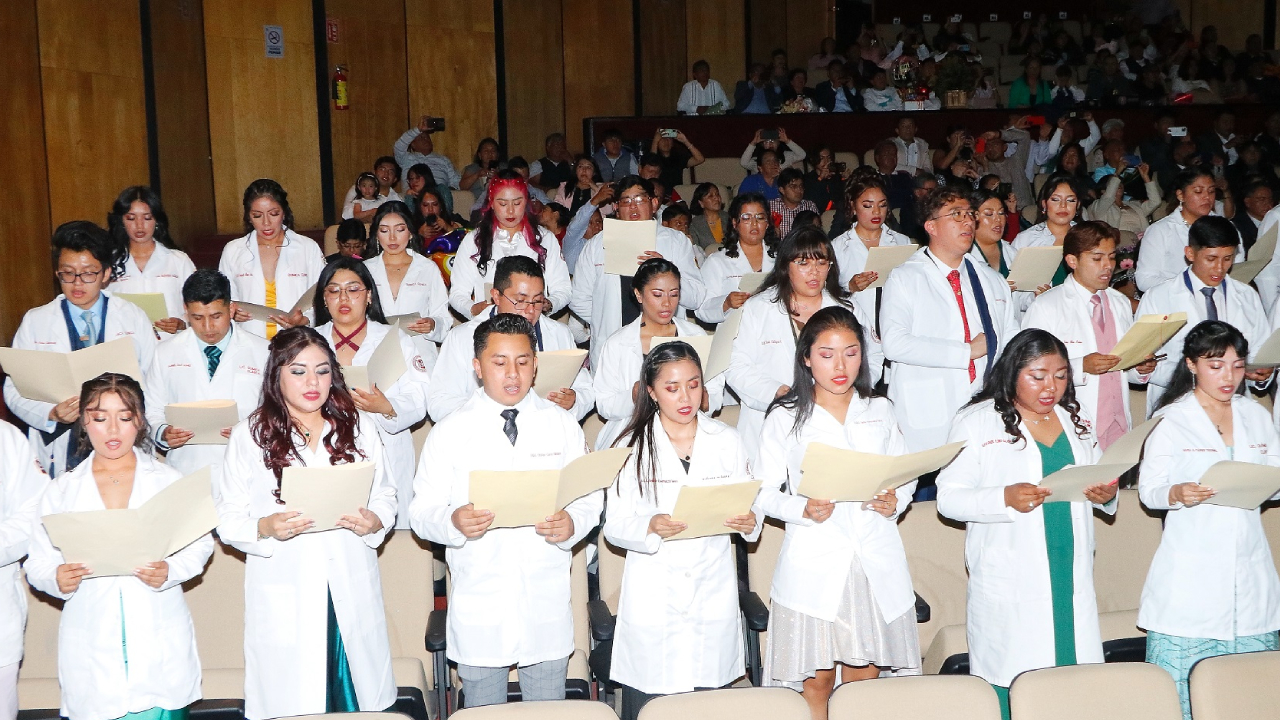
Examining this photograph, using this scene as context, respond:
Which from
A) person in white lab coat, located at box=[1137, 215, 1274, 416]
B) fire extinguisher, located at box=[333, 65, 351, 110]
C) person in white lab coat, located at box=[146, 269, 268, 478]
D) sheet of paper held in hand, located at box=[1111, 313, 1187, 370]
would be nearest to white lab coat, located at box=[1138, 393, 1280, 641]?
sheet of paper held in hand, located at box=[1111, 313, 1187, 370]

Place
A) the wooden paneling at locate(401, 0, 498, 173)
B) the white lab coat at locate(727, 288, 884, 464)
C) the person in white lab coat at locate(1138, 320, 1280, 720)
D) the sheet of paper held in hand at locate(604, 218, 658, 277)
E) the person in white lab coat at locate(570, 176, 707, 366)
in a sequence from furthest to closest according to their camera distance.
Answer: the wooden paneling at locate(401, 0, 498, 173), the person in white lab coat at locate(570, 176, 707, 366), the sheet of paper held in hand at locate(604, 218, 658, 277), the white lab coat at locate(727, 288, 884, 464), the person in white lab coat at locate(1138, 320, 1280, 720)

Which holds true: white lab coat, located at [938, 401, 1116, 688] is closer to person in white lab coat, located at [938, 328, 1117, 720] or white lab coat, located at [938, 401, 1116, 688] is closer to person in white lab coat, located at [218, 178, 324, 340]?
person in white lab coat, located at [938, 328, 1117, 720]

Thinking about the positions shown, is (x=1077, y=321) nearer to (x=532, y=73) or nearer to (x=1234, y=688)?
(x=1234, y=688)

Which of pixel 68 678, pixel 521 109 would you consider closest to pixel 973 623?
pixel 68 678

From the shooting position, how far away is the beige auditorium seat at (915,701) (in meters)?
2.72

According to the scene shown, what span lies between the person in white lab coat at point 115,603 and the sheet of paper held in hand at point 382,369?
892 millimetres

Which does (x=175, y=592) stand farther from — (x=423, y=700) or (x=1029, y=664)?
(x=1029, y=664)

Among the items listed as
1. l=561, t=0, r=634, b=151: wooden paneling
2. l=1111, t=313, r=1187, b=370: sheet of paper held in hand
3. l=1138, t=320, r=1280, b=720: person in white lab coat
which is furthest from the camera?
l=561, t=0, r=634, b=151: wooden paneling

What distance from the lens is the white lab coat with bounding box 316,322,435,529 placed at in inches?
176

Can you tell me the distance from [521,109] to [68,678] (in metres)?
10.4

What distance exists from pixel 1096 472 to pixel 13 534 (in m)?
3.09

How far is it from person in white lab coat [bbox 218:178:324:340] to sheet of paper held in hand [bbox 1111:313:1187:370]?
12.2ft

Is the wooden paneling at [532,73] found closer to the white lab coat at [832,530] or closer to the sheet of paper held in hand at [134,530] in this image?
the white lab coat at [832,530]

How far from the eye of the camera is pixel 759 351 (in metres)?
4.70
